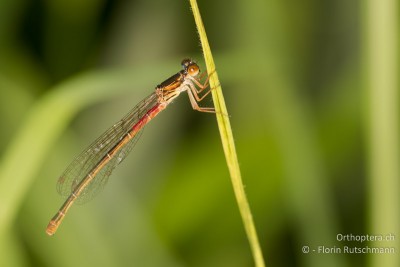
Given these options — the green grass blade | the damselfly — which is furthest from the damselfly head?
the green grass blade

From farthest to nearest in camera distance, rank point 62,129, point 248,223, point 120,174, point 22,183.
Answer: point 120,174 < point 62,129 < point 22,183 < point 248,223

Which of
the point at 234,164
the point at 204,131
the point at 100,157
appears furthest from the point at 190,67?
the point at 234,164

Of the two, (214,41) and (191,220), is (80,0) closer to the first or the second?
(214,41)

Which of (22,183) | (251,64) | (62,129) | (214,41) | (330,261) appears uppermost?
(214,41)

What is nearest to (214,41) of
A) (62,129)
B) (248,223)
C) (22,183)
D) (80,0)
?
(80,0)

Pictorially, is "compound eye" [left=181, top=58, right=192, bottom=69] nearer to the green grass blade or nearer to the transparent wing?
the transparent wing

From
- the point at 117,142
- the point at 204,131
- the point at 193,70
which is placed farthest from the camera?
the point at 117,142

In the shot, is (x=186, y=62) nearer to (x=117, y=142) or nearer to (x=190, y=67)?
(x=190, y=67)
